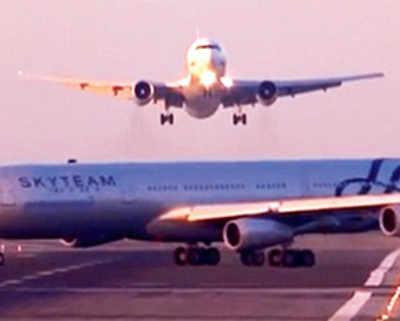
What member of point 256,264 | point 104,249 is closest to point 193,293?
point 256,264

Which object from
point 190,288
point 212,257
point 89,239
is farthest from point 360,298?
point 89,239

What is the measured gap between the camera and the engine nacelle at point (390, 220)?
159 feet

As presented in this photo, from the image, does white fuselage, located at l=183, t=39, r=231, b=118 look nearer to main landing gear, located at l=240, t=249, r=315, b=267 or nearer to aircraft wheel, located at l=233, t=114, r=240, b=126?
aircraft wheel, located at l=233, t=114, r=240, b=126

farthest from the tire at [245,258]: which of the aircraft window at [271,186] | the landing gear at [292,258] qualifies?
the aircraft window at [271,186]

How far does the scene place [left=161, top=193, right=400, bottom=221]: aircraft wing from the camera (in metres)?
51.0

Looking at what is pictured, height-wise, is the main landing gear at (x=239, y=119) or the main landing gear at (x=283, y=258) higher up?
the main landing gear at (x=239, y=119)

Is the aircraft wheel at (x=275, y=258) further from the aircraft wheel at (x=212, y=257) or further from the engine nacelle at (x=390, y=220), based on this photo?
the engine nacelle at (x=390, y=220)

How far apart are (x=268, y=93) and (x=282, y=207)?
777 inches

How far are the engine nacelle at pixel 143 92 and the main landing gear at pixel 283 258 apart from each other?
63.4 ft

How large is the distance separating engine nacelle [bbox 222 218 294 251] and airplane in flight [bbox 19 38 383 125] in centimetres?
1947

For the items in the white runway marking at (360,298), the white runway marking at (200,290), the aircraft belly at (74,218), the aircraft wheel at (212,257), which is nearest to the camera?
the white runway marking at (360,298)

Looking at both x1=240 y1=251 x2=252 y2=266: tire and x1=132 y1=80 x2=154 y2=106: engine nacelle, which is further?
x1=132 y1=80 x2=154 y2=106: engine nacelle

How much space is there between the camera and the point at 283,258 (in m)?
51.9

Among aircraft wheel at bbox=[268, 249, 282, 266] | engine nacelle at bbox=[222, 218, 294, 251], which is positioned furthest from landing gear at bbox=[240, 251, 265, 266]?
engine nacelle at bbox=[222, 218, 294, 251]
